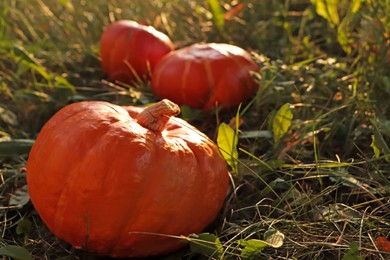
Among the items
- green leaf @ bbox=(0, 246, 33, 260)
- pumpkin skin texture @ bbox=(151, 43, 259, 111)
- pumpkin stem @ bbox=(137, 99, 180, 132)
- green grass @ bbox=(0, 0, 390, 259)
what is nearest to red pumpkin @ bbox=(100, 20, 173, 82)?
green grass @ bbox=(0, 0, 390, 259)

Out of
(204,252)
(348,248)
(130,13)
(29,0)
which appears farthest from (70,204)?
(29,0)

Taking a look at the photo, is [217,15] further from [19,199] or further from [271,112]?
[19,199]

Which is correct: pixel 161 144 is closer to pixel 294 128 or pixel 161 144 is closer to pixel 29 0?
pixel 294 128

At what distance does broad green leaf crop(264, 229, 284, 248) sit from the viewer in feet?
5.61

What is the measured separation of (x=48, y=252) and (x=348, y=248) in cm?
98

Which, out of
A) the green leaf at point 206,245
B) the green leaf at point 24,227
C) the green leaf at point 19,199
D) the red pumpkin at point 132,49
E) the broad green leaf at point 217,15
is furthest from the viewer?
the broad green leaf at point 217,15

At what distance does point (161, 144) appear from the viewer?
188 centimetres

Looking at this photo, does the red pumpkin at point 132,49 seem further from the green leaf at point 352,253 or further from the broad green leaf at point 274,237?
the green leaf at point 352,253

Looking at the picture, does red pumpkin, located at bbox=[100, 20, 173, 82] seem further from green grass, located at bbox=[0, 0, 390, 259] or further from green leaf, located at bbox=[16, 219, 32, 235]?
green leaf, located at bbox=[16, 219, 32, 235]

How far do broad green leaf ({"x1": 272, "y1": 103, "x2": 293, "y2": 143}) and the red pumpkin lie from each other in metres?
1.07

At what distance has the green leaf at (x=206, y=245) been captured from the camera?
5.85 feet

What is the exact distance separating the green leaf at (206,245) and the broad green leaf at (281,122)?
67cm


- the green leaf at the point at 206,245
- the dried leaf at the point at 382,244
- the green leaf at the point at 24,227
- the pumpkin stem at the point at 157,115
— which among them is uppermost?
the pumpkin stem at the point at 157,115

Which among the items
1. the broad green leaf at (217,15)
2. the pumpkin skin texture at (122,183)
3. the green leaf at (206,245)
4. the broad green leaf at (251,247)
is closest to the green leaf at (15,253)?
the pumpkin skin texture at (122,183)
